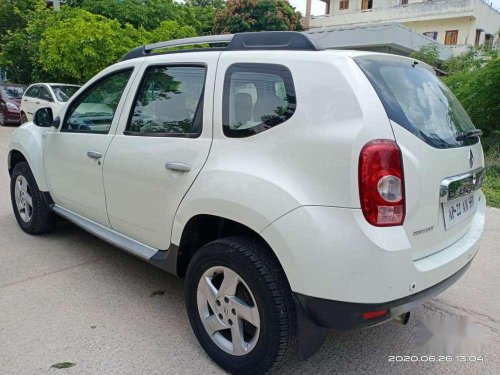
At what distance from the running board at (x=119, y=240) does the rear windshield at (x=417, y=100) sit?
1644 millimetres

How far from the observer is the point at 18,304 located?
3.07 metres

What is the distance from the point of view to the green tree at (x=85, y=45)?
13.5 m

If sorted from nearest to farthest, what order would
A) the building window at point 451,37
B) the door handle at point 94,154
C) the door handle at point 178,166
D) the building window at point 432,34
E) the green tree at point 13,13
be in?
1. the door handle at point 178,166
2. the door handle at point 94,154
3. the green tree at point 13,13
4. the building window at point 451,37
5. the building window at point 432,34

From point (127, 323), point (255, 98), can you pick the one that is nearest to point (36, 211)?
point (127, 323)

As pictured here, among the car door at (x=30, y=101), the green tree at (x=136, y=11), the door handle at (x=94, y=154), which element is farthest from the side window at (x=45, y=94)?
the door handle at (x=94, y=154)

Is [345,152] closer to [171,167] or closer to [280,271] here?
[280,271]

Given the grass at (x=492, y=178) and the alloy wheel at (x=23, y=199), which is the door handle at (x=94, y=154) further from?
the grass at (x=492, y=178)

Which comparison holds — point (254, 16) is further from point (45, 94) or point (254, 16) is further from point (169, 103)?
point (169, 103)

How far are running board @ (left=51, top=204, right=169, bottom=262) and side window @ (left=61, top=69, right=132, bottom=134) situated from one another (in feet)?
2.48

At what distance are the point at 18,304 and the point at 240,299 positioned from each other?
181 centimetres

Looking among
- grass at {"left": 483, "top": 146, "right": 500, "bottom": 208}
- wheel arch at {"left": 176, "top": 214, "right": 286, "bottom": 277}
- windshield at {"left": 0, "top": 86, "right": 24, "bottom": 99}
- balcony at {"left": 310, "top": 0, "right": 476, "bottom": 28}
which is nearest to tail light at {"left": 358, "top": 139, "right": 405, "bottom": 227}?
wheel arch at {"left": 176, "top": 214, "right": 286, "bottom": 277}

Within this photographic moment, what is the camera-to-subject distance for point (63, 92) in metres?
12.5

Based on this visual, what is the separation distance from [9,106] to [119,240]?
596 inches

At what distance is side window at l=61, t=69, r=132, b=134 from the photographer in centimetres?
326
